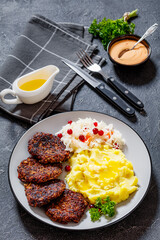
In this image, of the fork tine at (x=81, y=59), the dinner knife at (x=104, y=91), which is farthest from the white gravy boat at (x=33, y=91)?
the fork tine at (x=81, y=59)

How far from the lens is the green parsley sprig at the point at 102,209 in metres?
3.38

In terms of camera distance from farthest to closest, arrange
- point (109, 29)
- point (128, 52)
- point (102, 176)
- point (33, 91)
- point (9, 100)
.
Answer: point (109, 29) → point (128, 52) → point (9, 100) → point (33, 91) → point (102, 176)

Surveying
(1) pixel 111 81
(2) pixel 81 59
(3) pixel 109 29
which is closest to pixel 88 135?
(1) pixel 111 81

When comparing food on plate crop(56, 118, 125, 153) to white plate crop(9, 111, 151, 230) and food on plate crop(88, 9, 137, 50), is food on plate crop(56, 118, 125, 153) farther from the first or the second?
food on plate crop(88, 9, 137, 50)

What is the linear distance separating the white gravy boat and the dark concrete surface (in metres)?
0.31

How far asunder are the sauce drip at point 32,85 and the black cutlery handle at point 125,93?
3.22 ft

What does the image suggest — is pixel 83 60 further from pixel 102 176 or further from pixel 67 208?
pixel 67 208

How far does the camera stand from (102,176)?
3615 millimetres

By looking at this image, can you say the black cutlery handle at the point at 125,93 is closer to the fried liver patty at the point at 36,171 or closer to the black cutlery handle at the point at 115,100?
the black cutlery handle at the point at 115,100

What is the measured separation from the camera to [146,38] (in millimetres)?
5496

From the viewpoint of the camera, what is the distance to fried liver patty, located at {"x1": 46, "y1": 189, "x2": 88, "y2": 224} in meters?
3.32

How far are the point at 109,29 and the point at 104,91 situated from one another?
1.22 m

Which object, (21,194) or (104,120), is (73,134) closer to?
(104,120)

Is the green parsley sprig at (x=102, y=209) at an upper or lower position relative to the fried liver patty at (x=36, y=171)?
upper
